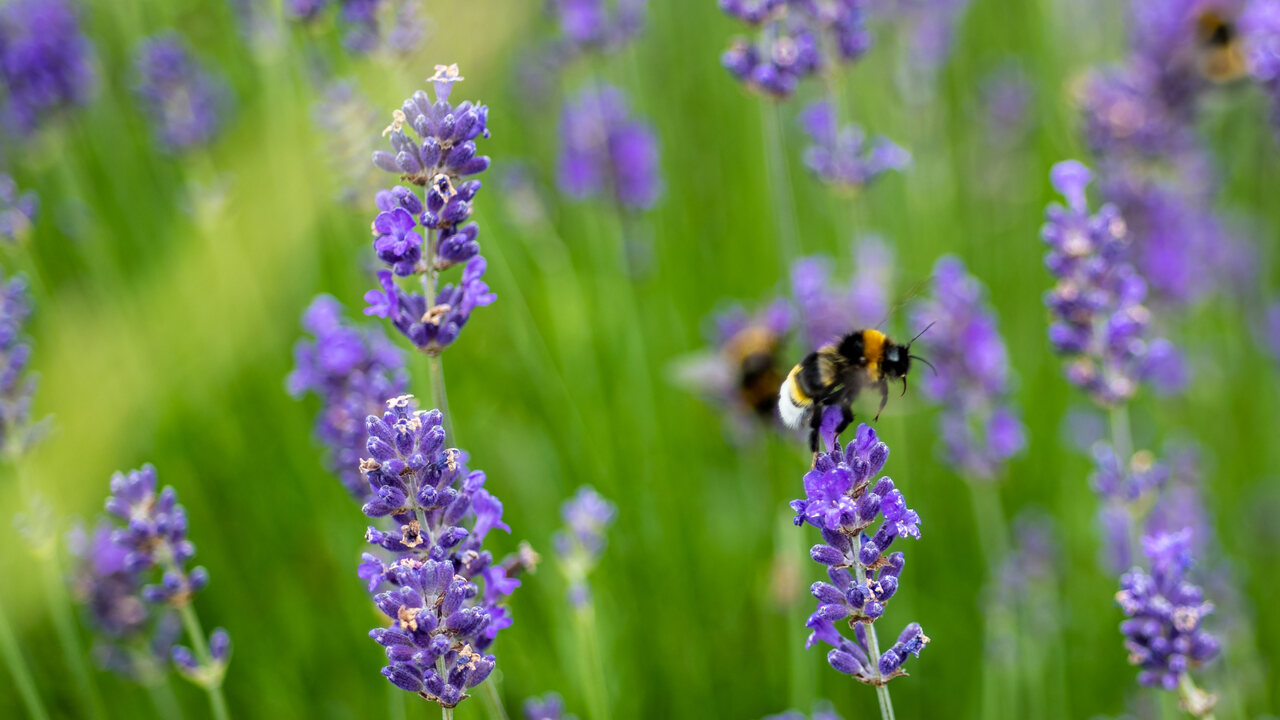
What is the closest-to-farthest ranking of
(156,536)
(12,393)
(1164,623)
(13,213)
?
(1164,623)
(156,536)
(12,393)
(13,213)

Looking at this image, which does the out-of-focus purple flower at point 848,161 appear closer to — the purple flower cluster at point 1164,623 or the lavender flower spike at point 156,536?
the purple flower cluster at point 1164,623

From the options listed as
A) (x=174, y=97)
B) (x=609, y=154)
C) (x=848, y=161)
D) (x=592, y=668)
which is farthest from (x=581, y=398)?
(x=174, y=97)

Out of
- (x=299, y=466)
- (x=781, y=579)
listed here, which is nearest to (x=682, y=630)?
(x=781, y=579)

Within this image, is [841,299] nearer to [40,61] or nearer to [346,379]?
[346,379]

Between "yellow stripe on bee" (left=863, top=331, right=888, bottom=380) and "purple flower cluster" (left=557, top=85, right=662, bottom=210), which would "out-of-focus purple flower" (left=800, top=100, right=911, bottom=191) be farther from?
"purple flower cluster" (left=557, top=85, right=662, bottom=210)

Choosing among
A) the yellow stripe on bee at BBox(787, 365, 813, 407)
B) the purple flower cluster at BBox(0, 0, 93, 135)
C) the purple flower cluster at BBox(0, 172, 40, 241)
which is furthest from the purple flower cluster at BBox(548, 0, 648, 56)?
the yellow stripe on bee at BBox(787, 365, 813, 407)
